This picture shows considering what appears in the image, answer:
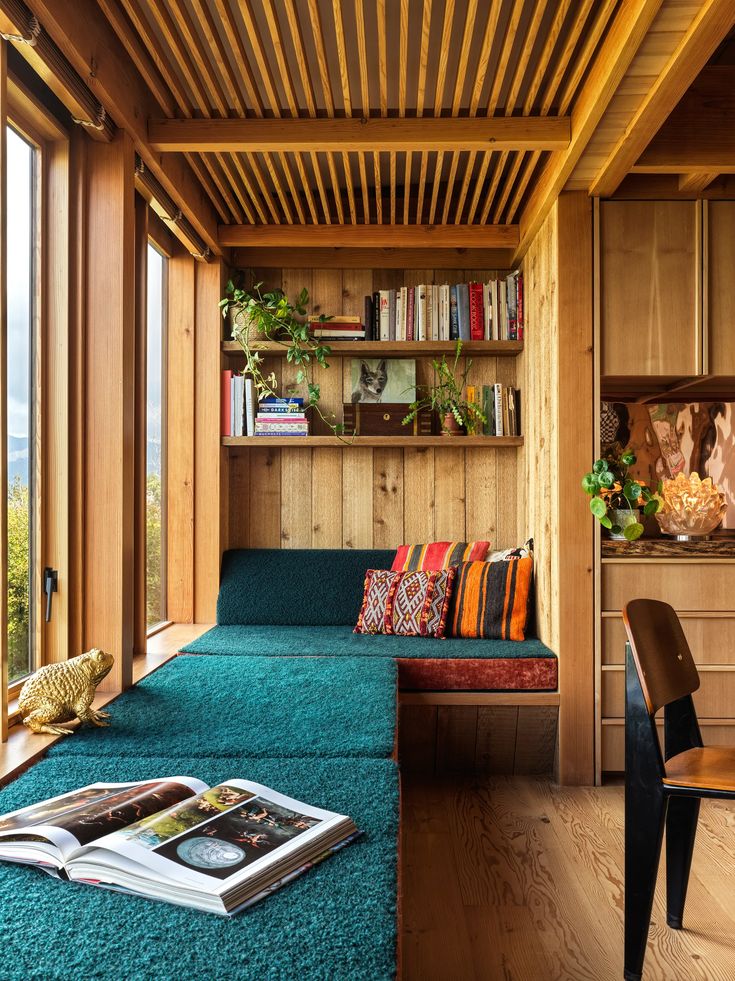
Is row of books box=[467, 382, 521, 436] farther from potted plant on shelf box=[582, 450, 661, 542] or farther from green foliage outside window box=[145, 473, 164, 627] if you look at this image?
green foliage outside window box=[145, 473, 164, 627]

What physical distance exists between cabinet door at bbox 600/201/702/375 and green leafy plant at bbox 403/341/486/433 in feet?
2.63

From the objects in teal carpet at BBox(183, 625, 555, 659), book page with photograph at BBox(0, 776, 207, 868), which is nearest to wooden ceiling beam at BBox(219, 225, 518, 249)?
teal carpet at BBox(183, 625, 555, 659)

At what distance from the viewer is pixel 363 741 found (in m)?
1.87

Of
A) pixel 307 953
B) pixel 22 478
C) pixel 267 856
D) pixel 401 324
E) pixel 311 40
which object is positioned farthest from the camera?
pixel 401 324

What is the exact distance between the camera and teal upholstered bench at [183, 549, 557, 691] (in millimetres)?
2939

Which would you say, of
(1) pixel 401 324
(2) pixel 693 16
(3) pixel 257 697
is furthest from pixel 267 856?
(1) pixel 401 324

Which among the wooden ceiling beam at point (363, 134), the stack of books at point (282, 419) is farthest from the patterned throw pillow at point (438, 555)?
the wooden ceiling beam at point (363, 134)

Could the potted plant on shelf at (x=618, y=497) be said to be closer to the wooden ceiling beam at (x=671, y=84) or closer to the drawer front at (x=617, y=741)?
the drawer front at (x=617, y=741)

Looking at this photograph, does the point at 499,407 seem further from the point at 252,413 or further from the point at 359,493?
the point at 252,413

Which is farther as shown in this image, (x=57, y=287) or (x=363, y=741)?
(x=57, y=287)

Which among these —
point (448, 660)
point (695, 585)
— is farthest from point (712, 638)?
point (448, 660)

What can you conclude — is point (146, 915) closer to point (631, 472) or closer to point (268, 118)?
point (268, 118)

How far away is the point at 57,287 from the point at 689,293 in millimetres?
2181

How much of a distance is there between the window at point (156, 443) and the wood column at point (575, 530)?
1.70 metres
